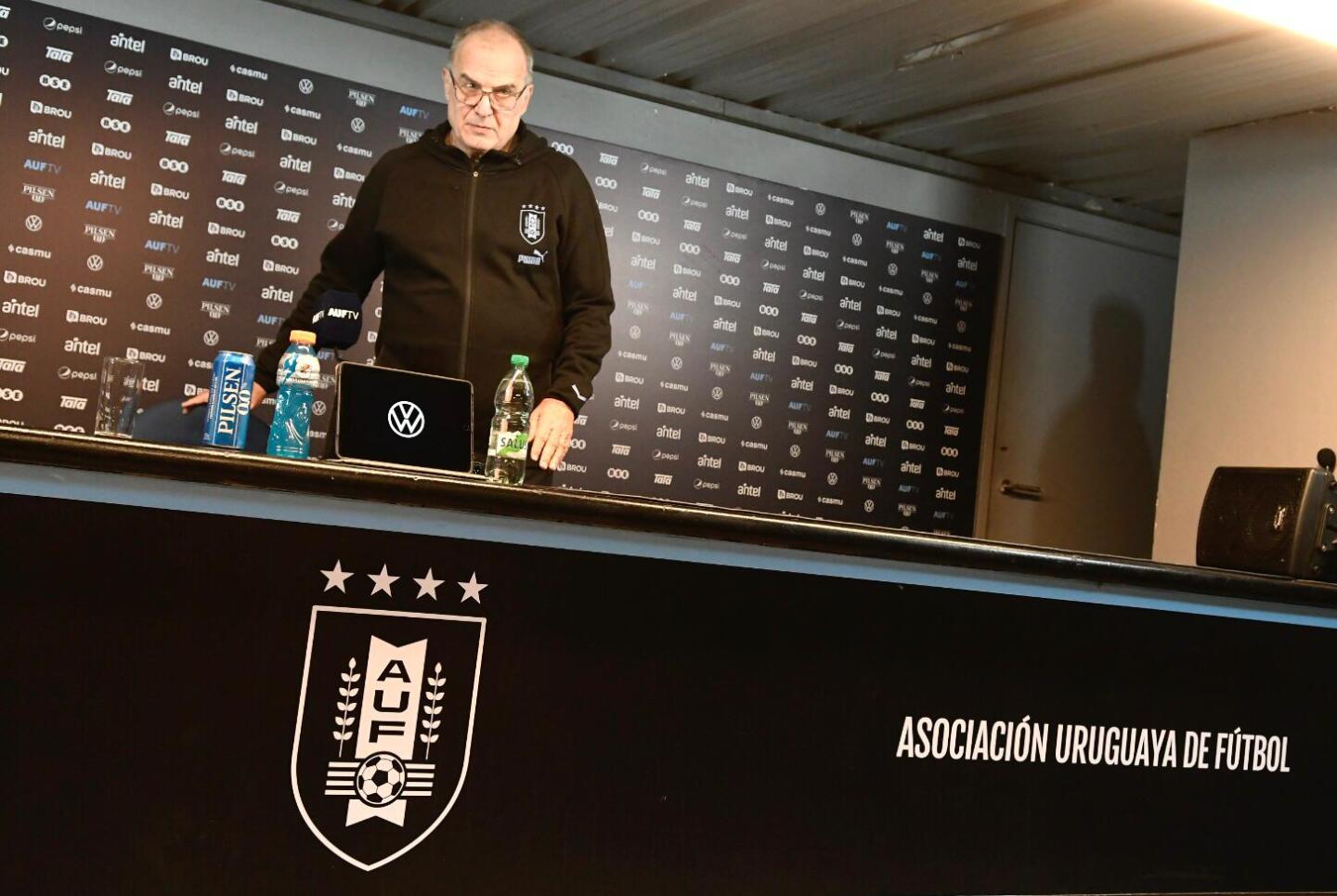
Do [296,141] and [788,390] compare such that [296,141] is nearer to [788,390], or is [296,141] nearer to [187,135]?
Result: [187,135]

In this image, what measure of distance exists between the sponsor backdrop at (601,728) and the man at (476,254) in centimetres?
96

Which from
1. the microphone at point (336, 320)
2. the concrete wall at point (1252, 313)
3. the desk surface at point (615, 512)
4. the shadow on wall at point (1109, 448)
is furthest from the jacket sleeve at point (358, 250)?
the shadow on wall at point (1109, 448)

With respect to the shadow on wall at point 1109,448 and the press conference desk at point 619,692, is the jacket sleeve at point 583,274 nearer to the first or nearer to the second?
the press conference desk at point 619,692

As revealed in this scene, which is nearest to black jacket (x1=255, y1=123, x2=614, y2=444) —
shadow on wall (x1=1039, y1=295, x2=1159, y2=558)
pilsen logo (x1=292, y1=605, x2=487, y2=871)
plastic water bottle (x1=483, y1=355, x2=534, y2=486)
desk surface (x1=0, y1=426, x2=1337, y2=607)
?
plastic water bottle (x1=483, y1=355, x2=534, y2=486)

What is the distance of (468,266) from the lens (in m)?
3.16

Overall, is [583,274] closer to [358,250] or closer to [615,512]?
[358,250]

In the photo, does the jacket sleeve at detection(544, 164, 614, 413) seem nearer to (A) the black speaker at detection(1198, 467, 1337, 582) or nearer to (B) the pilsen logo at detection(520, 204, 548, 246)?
(B) the pilsen logo at detection(520, 204, 548, 246)

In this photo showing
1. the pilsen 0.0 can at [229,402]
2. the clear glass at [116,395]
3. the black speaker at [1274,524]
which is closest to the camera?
the pilsen 0.0 can at [229,402]

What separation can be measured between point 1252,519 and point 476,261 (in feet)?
6.16

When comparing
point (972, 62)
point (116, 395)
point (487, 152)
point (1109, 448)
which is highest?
point (972, 62)

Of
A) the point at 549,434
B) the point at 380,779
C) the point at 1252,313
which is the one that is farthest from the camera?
the point at 1252,313

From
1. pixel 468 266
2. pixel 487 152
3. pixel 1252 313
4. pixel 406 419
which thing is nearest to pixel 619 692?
pixel 406 419

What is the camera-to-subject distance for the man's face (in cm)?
298

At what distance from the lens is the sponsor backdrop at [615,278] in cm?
436
